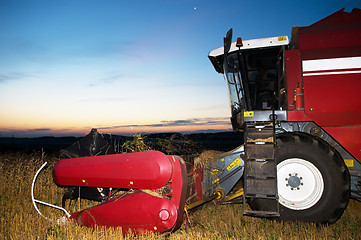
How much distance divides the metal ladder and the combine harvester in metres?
0.01

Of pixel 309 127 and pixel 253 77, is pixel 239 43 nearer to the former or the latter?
pixel 253 77

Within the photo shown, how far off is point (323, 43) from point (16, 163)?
257 inches

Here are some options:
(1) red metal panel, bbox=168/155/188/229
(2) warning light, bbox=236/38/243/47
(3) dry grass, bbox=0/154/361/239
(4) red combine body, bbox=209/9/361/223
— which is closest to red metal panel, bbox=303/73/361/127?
(4) red combine body, bbox=209/9/361/223

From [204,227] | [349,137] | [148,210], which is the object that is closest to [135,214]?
[148,210]

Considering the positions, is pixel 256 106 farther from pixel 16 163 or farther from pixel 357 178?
pixel 16 163

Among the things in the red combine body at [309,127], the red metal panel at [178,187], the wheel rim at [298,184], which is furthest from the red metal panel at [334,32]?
the red metal panel at [178,187]

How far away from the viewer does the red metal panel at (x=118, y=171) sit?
302cm

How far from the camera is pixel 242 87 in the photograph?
16.0ft

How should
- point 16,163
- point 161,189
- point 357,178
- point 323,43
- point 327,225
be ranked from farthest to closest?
point 16,163
point 323,43
point 357,178
point 327,225
point 161,189

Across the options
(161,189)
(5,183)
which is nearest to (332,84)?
(161,189)

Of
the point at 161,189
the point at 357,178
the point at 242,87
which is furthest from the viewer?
the point at 242,87

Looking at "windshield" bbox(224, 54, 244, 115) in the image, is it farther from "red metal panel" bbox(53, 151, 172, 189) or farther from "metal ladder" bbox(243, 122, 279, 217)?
"red metal panel" bbox(53, 151, 172, 189)

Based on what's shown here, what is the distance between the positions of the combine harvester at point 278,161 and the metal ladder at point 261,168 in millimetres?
13

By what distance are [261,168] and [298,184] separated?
1.73 ft
